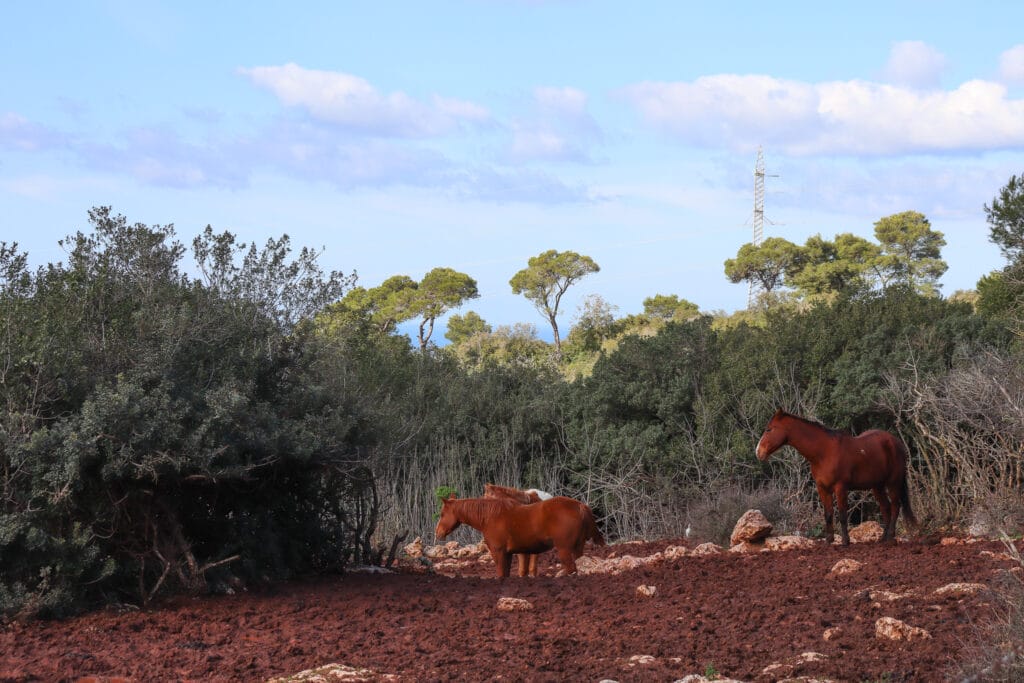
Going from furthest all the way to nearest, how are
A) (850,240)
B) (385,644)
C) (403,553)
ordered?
(850,240) → (403,553) → (385,644)

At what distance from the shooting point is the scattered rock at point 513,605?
8055 mm

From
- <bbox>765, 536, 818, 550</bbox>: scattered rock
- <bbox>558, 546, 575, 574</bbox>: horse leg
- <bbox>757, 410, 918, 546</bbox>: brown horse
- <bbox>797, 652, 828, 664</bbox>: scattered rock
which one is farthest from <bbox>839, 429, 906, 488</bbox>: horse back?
<bbox>797, 652, 828, 664</bbox>: scattered rock

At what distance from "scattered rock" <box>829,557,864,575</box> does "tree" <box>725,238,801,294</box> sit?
40.6 m

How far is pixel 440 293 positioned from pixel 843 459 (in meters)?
37.9

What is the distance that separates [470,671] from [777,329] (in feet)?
42.9

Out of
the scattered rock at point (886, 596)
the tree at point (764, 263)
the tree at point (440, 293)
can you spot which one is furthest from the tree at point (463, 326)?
the scattered rock at point (886, 596)

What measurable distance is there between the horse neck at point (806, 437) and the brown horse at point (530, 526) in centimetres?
211

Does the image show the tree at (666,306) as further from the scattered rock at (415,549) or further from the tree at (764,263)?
the scattered rock at (415,549)

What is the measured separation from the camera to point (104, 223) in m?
9.38

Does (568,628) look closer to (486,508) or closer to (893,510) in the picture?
(486,508)

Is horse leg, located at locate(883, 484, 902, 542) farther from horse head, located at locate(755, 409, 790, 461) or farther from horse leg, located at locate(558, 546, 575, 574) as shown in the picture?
horse leg, located at locate(558, 546, 575, 574)

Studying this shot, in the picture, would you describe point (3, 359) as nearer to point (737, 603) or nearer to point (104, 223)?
point (104, 223)

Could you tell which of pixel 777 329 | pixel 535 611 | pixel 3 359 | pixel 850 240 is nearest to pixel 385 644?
pixel 535 611

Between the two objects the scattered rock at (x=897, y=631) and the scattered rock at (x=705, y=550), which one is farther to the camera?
the scattered rock at (x=705, y=550)
